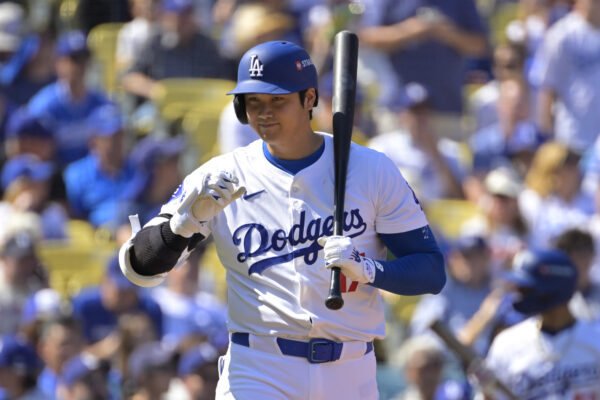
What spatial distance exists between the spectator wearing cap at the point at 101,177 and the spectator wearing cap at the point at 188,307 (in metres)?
1.11

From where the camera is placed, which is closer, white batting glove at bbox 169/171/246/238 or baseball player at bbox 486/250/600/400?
white batting glove at bbox 169/171/246/238

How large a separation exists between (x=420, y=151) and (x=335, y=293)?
4.36m

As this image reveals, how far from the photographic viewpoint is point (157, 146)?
7.96 metres

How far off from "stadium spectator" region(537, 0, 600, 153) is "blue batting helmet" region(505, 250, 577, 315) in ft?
8.71

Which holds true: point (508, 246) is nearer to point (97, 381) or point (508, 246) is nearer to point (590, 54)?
point (590, 54)

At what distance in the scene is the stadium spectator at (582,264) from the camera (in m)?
6.67

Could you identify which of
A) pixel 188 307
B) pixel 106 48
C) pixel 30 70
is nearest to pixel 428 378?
pixel 188 307

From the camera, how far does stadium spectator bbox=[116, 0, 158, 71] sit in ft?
29.4

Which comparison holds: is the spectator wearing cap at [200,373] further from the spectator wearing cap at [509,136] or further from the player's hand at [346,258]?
the player's hand at [346,258]

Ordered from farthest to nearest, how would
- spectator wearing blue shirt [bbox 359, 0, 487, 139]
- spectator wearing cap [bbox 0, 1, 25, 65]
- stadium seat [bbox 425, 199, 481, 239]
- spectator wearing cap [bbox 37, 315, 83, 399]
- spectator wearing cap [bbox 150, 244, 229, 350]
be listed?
spectator wearing cap [bbox 0, 1, 25, 65] → spectator wearing blue shirt [bbox 359, 0, 487, 139] → stadium seat [bbox 425, 199, 481, 239] → spectator wearing cap [bbox 150, 244, 229, 350] → spectator wearing cap [bbox 37, 315, 83, 399]

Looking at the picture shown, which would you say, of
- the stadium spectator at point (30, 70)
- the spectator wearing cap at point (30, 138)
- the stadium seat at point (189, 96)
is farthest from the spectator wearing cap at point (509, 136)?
the stadium spectator at point (30, 70)

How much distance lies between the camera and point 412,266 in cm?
379

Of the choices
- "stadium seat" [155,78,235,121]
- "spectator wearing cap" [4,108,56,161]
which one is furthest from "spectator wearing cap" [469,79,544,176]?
"spectator wearing cap" [4,108,56,161]

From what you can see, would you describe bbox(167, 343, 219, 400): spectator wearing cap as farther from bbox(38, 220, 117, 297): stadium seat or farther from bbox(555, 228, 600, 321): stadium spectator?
bbox(555, 228, 600, 321): stadium spectator
